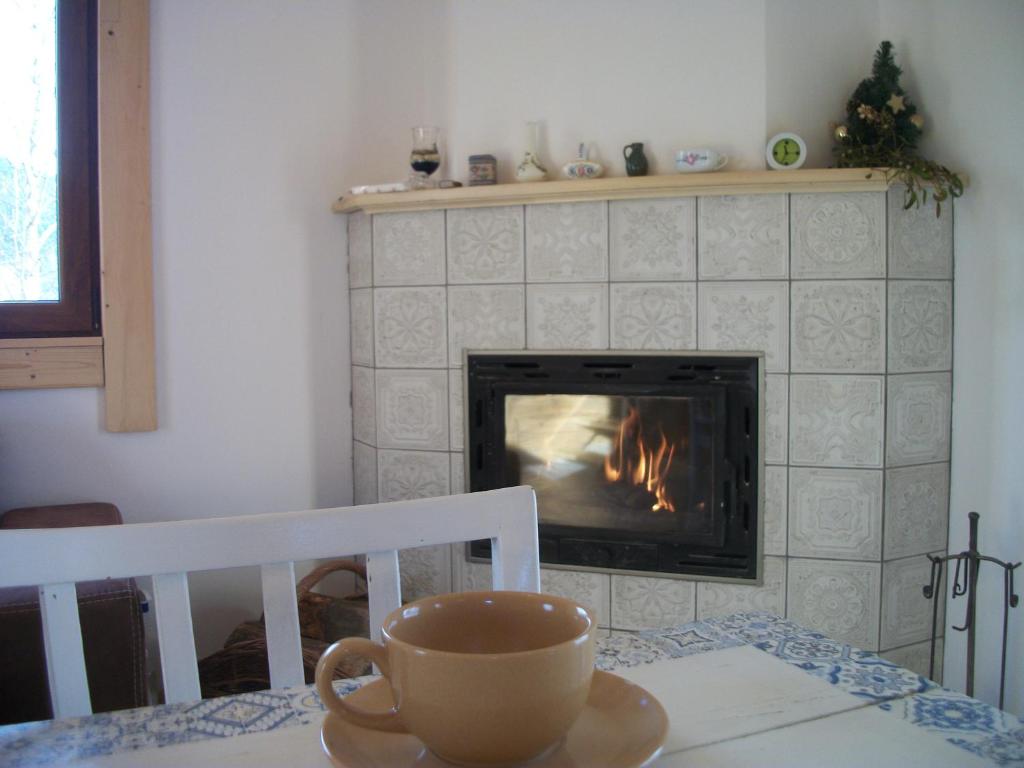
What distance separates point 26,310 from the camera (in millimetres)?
2451

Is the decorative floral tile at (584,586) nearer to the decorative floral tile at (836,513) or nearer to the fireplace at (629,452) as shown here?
the fireplace at (629,452)

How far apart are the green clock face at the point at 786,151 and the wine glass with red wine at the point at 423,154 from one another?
91cm

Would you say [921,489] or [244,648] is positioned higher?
[921,489]

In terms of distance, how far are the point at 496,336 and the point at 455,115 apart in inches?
26.5

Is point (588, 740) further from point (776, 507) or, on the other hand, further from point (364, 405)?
point (364, 405)

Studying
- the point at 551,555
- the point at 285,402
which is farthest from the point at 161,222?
the point at 551,555

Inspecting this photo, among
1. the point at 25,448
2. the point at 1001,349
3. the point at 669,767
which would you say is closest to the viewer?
the point at 669,767

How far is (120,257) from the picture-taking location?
2.47 metres

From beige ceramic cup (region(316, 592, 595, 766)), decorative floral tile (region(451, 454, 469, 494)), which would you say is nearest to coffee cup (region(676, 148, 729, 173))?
decorative floral tile (region(451, 454, 469, 494))

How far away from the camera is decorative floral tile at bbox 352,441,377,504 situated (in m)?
2.71

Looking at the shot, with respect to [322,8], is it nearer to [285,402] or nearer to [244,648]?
[285,402]

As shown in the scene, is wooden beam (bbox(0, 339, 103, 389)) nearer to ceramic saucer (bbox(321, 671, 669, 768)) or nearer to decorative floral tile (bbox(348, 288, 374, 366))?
decorative floral tile (bbox(348, 288, 374, 366))

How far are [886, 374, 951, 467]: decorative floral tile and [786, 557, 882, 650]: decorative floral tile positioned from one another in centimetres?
30

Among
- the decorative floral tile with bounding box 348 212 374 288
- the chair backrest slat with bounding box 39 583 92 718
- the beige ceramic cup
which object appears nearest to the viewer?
the beige ceramic cup
